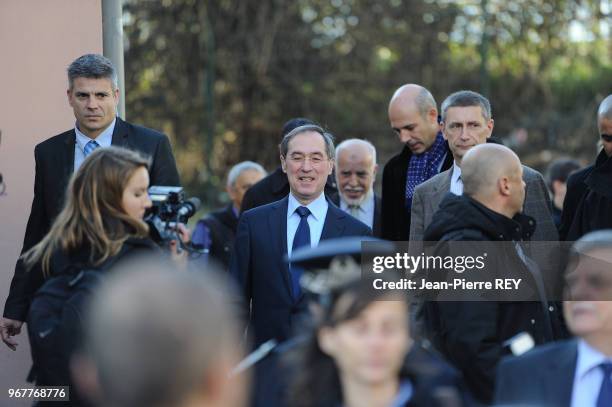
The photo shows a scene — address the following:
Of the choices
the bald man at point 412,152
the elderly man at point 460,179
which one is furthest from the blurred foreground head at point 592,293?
the bald man at point 412,152

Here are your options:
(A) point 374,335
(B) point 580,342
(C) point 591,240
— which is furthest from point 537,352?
(A) point 374,335

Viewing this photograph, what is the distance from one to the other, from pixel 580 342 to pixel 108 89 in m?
2.82

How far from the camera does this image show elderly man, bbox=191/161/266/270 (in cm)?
932

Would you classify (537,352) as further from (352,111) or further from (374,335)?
(352,111)

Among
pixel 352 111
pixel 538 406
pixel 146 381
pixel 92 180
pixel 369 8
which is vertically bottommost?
pixel 538 406

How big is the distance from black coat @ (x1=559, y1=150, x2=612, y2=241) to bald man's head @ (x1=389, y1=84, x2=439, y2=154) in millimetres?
929

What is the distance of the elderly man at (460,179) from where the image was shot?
19.1 feet

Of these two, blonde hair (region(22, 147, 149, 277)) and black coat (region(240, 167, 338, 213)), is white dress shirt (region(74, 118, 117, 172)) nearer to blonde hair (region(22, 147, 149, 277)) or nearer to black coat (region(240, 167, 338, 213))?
blonde hair (region(22, 147, 149, 277))

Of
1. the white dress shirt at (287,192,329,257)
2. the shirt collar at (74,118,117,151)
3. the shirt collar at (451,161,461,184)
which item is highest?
the shirt collar at (74,118,117,151)

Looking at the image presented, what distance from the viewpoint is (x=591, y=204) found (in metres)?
6.31

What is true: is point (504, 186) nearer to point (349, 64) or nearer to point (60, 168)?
point (60, 168)

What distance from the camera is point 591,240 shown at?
3.99m

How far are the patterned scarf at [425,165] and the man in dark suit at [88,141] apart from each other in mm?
1762

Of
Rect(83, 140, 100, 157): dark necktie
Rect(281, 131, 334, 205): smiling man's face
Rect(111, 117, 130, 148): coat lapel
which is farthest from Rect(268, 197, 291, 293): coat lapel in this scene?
Rect(83, 140, 100, 157): dark necktie
